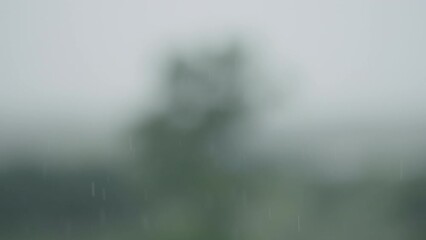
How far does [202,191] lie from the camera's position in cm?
436

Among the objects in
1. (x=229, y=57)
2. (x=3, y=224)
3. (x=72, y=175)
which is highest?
(x=229, y=57)

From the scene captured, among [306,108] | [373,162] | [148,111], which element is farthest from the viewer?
[306,108]

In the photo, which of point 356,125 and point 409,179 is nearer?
point 409,179

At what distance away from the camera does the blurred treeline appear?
3.92 meters

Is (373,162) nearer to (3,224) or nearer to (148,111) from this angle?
(148,111)

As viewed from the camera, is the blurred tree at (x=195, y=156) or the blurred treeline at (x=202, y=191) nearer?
the blurred treeline at (x=202, y=191)

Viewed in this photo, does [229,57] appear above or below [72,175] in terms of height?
above

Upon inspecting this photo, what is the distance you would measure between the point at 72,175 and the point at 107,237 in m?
0.47

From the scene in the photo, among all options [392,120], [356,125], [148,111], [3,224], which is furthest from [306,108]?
[3,224]

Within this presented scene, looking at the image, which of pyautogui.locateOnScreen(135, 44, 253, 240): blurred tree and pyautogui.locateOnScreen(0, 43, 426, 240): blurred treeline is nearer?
pyautogui.locateOnScreen(0, 43, 426, 240): blurred treeline

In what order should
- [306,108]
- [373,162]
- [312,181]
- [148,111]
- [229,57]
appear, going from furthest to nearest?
1. [306,108]
2. [229,57]
3. [148,111]
4. [373,162]
5. [312,181]

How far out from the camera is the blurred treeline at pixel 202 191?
12.9 ft

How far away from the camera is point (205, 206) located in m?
4.12

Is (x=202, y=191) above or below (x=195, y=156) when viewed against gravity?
below
